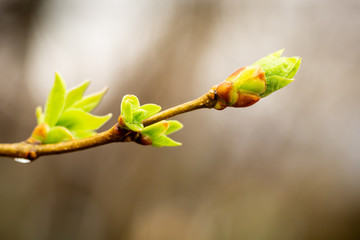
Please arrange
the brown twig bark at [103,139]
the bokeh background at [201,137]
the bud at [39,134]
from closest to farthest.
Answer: the brown twig bark at [103,139], the bud at [39,134], the bokeh background at [201,137]

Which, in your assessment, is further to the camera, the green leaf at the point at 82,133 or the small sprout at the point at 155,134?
the green leaf at the point at 82,133

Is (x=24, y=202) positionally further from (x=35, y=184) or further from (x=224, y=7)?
(x=224, y=7)

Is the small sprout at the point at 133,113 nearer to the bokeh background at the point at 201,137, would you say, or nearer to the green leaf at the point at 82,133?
the green leaf at the point at 82,133

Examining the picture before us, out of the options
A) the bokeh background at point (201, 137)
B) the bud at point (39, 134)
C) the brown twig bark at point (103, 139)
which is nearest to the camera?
the brown twig bark at point (103, 139)

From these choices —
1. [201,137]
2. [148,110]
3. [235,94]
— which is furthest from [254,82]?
[201,137]

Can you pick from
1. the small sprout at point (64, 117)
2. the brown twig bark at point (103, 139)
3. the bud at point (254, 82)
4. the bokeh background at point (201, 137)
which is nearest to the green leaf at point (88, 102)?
the small sprout at point (64, 117)

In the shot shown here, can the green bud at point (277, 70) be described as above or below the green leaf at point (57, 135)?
above
